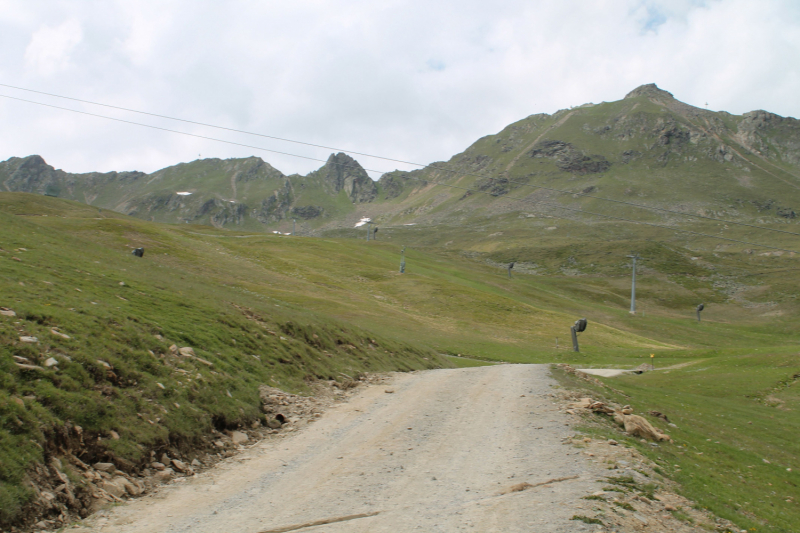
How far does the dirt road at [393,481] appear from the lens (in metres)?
7.91

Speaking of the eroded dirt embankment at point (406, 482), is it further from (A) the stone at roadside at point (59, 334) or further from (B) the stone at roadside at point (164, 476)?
(A) the stone at roadside at point (59, 334)

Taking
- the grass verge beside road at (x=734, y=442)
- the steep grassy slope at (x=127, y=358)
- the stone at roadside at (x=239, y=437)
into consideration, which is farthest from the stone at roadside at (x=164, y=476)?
the grass verge beside road at (x=734, y=442)

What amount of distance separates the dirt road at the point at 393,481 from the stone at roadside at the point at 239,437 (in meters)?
0.57

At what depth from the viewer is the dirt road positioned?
7.91 m

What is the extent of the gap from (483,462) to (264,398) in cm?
806

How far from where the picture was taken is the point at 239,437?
13.1 m

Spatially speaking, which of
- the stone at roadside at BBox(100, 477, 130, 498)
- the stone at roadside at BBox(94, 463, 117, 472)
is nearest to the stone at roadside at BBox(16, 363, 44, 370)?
the stone at roadside at BBox(94, 463, 117, 472)

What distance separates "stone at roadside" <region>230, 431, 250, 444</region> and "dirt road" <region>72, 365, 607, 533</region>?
0.57 m

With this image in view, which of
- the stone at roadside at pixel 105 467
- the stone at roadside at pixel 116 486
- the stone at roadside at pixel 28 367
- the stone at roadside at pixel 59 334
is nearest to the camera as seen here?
the stone at roadside at pixel 116 486

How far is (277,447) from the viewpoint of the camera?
12672 millimetres

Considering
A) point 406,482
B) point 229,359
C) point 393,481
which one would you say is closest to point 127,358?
point 229,359

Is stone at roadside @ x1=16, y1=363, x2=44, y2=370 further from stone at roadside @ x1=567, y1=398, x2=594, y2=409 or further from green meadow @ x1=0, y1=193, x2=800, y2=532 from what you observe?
stone at roadside @ x1=567, y1=398, x2=594, y2=409

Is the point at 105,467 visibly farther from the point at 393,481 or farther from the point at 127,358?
the point at 393,481

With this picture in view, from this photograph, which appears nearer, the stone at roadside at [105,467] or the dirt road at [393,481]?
the dirt road at [393,481]
